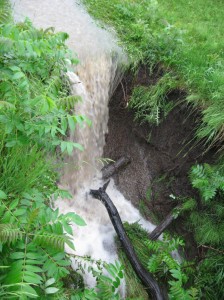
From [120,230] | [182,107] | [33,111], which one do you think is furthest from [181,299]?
[182,107]

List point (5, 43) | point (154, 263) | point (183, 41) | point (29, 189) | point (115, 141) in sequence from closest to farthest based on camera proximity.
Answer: point (5, 43), point (29, 189), point (154, 263), point (115, 141), point (183, 41)

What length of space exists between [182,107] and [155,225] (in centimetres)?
166

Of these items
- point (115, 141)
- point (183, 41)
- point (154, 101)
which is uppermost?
point (183, 41)

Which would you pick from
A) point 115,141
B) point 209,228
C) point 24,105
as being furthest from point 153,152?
point 24,105

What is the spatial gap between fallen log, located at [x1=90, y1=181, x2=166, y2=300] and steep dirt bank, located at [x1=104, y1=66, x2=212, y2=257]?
0.70 meters

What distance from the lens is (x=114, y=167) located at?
189 inches

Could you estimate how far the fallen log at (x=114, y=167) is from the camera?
4727mm

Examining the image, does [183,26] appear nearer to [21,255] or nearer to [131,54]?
[131,54]

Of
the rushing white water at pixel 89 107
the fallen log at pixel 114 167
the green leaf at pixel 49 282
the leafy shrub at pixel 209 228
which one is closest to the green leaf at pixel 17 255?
the green leaf at pixel 49 282

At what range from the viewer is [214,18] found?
266 inches

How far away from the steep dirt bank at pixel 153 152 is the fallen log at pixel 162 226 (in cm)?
20

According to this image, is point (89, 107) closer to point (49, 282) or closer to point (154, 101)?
point (154, 101)

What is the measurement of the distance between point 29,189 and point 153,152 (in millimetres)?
2838

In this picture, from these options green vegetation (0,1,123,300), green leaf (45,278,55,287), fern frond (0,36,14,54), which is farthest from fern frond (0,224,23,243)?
fern frond (0,36,14,54)
